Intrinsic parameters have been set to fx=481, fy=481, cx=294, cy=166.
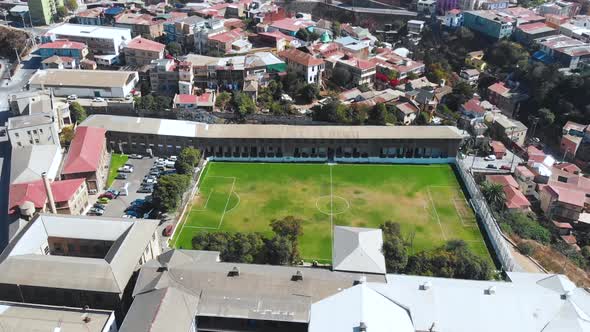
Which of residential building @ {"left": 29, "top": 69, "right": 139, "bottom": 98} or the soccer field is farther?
residential building @ {"left": 29, "top": 69, "right": 139, "bottom": 98}

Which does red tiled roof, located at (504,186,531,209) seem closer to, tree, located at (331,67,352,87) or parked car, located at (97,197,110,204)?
tree, located at (331,67,352,87)

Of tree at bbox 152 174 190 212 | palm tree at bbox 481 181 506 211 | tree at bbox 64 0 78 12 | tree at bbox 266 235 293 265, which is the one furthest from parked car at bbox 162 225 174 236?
tree at bbox 64 0 78 12

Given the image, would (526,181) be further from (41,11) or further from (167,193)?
(41,11)

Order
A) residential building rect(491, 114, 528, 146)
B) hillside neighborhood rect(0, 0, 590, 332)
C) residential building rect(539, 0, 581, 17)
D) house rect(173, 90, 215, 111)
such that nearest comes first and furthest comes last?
hillside neighborhood rect(0, 0, 590, 332), residential building rect(491, 114, 528, 146), house rect(173, 90, 215, 111), residential building rect(539, 0, 581, 17)

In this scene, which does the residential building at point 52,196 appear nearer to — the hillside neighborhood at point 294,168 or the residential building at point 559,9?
the hillside neighborhood at point 294,168

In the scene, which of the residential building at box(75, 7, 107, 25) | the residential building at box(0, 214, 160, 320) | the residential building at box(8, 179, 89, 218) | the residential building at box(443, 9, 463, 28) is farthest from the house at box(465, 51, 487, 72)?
the residential building at box(75, 7, 107, 25)

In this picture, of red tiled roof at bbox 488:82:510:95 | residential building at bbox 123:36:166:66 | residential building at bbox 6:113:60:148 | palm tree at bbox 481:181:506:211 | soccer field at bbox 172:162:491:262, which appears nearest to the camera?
soccer field at bbox 172:162:491:262

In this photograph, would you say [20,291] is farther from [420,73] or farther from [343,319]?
[420,73]

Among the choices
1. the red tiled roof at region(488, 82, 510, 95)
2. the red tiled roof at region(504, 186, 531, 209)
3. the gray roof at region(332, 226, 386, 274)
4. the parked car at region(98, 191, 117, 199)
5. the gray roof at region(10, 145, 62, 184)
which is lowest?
the parked car at region(98, 191, 117, 199)

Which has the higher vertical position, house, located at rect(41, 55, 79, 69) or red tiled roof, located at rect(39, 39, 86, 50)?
red tiled roof, located at rect(39, 39, 86, 50)
